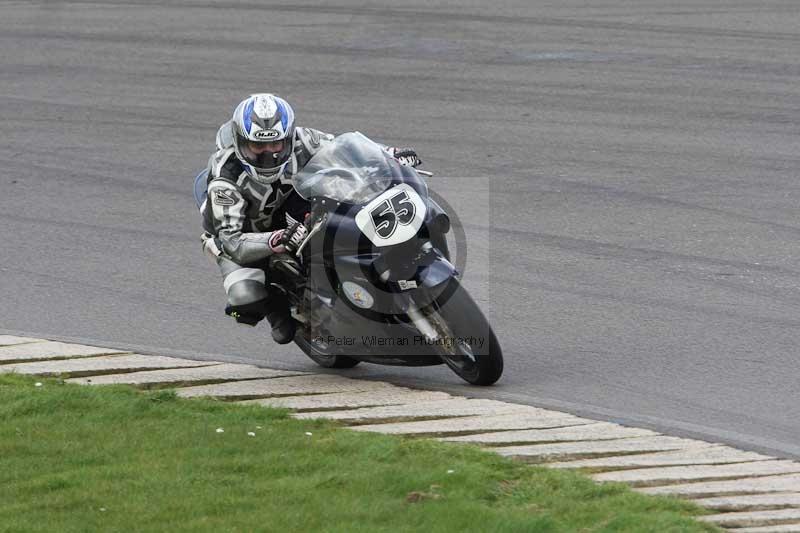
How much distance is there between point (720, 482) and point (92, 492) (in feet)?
8.31

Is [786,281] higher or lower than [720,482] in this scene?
higher

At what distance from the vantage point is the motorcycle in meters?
7.58

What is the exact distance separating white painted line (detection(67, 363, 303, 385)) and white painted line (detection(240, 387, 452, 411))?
486 mm

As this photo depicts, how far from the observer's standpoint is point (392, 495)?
6.00 meters

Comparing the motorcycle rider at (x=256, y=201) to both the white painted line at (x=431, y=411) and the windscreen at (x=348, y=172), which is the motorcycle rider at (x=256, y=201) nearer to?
the windscreen at (x=348, y=172)

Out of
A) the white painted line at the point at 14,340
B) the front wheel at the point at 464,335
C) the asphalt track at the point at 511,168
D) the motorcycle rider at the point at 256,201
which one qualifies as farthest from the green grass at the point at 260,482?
the white painted line at the point at 14,340

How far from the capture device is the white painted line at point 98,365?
8.04 metres

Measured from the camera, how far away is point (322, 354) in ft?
27.2

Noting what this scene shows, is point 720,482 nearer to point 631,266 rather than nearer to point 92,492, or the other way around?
point 92,492

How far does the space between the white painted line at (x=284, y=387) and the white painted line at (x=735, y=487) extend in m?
2.17

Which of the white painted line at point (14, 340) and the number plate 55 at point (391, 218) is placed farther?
the white painted line at point (14, 340)

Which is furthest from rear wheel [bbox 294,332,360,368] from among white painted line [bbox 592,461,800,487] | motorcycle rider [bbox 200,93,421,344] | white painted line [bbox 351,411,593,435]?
white painted line [bbox 592,461,800,487]

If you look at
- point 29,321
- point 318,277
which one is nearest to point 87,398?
point 318,277

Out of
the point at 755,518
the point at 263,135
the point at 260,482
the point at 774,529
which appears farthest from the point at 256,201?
the point at 774,529
